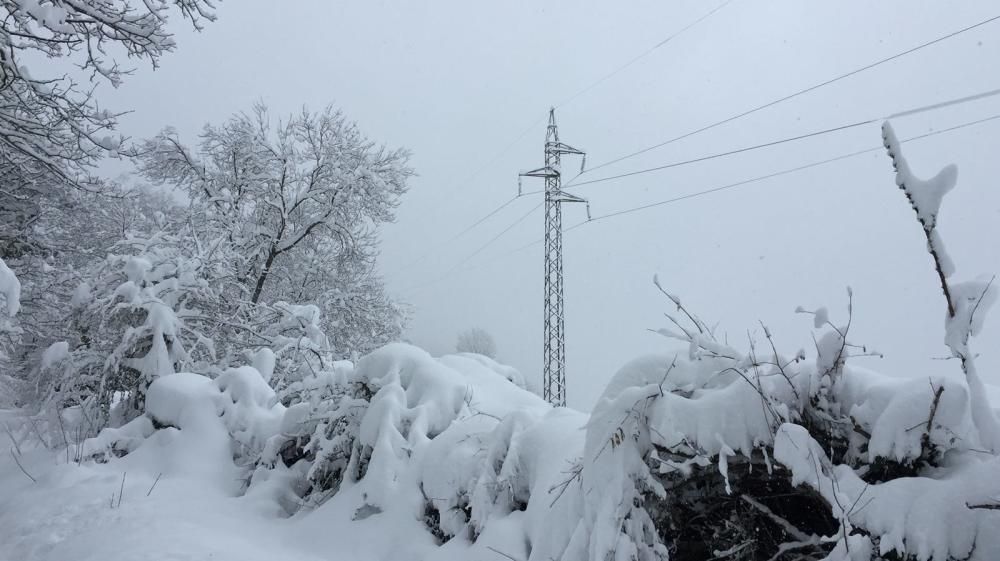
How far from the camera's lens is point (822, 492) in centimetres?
183

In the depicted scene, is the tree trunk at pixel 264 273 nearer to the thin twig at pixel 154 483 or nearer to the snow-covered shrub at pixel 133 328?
the snow-covered shrub at pixel 133 328

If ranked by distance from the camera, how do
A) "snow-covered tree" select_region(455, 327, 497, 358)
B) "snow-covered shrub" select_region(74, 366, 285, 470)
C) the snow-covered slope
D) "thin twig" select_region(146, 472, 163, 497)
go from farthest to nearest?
"snow-covered tree" select_region(455, 327, 497, 358) < "snow-covered shrub" select_region(74, 366, 285, 470) < "thin twig" select_region(146, 472, 163, 497) < the snow-covered slope

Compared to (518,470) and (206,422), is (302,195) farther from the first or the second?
(518,470)

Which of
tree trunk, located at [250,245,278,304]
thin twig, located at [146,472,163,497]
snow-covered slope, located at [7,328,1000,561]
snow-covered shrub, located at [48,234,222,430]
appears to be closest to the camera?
snow-covered slope, located at [7,328,1000,561]

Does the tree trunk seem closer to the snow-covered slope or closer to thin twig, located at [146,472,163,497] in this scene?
the snow-covered slope

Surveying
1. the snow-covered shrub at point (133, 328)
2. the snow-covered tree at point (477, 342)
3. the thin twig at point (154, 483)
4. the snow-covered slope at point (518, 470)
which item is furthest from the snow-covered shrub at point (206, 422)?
the snow-covered tree at point (477, 342)

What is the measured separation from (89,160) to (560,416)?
280 inches

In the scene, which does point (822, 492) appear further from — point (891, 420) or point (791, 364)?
point (791, 364)

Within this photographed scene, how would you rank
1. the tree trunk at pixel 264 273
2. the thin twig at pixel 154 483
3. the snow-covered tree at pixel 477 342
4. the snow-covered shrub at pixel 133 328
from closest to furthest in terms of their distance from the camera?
the thin twig at pixel 154 483, the snow-covered shrub at pixel 133 328, the tree trunk at pixel 264 273, the snow-covered tree at pixel 477 342

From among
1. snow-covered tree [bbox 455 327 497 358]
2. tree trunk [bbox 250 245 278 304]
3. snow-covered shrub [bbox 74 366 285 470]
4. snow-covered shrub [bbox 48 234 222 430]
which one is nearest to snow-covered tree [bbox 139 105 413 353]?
tree trunk [bbox 250 245 278 304]

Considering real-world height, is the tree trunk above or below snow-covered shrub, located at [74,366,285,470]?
above

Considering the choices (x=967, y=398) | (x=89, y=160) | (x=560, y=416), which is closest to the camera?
(x=967, y=398)

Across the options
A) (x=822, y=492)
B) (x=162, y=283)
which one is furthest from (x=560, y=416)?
(x=162, y=283)

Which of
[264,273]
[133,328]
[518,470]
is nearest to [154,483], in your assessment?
[518,470]
